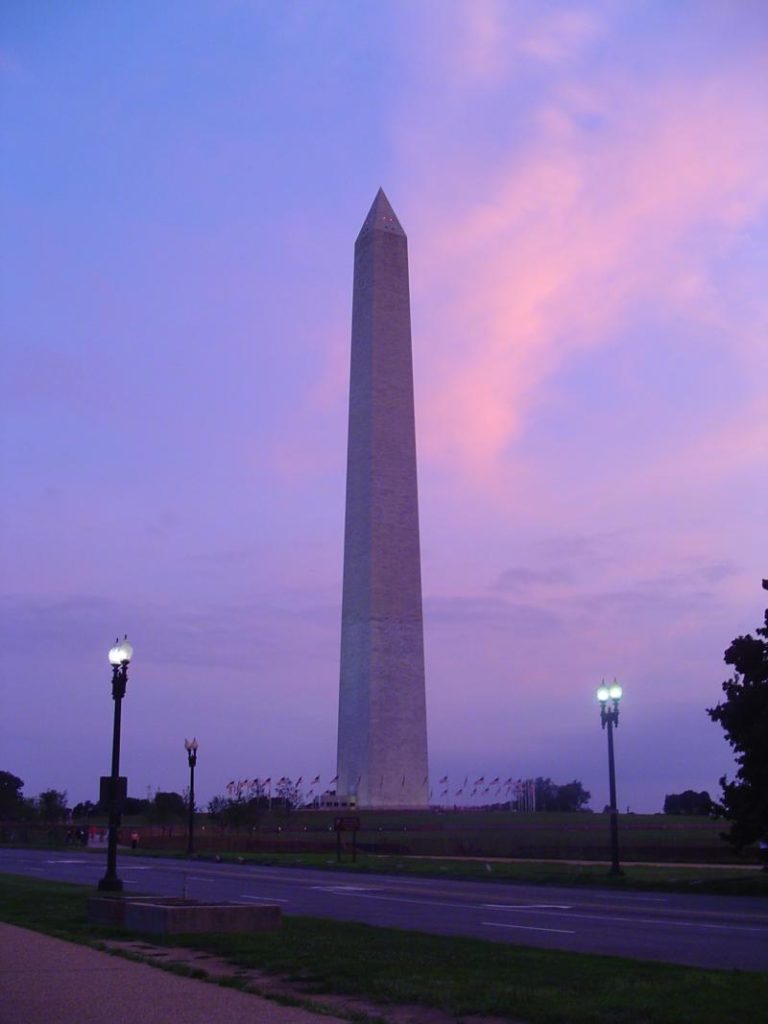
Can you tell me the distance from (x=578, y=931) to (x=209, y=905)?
16.6ft

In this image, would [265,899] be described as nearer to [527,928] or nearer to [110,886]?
[110,886]

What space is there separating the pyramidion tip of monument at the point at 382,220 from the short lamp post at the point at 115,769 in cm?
4442

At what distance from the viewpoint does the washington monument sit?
61938 millimetres

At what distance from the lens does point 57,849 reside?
5806cm

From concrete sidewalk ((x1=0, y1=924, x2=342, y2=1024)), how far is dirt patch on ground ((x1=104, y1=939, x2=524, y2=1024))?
251 millimetres

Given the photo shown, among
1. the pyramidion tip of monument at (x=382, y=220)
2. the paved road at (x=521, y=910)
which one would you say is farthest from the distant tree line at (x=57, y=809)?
the paved road at (x=521, y=910)

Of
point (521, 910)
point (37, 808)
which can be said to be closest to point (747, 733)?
point (521, 910)

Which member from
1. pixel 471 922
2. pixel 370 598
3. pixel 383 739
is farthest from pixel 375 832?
pixel 471 922

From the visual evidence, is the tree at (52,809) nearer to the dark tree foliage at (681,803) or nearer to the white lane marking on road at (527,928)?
the dark tree foliage at (681,803)

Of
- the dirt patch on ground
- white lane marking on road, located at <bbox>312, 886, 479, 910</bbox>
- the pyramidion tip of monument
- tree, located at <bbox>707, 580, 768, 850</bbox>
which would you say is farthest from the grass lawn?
the pyramidion tip of monument

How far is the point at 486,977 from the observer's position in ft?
37.3

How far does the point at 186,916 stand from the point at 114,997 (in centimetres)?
528

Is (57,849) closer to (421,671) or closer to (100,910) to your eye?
(421,671)

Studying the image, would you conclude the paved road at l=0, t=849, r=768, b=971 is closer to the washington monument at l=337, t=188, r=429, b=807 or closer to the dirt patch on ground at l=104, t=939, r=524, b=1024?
the dirt patch on ground at l=104, t=939, r=524, b=1024
